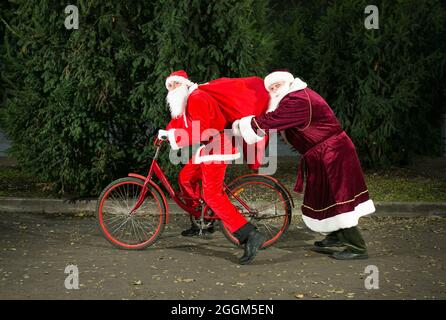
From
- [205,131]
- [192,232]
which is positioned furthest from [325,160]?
[192,232]

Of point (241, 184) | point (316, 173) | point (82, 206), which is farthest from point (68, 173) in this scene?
point (316, 173)

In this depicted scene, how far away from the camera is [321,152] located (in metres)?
7.00

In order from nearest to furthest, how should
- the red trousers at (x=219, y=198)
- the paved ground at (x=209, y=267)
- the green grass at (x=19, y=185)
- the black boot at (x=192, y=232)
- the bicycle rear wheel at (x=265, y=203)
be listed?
the paved ground at (x=209, y=267)
the red trousers at (x=219, y=198)
the bicycle rear wheel at (x=265, y=203)
the black boot at (x=192, y=232)
the green grass at (x=19, y=185)

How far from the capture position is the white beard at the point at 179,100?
7.24m

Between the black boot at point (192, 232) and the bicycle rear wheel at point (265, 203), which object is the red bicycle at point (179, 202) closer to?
the bicycle rear wheel at point (265, 203)

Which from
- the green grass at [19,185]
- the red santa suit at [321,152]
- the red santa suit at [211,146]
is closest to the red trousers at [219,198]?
the red santa suit at [211,146]

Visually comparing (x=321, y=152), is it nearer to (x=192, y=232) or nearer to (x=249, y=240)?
(x=249, y=240)

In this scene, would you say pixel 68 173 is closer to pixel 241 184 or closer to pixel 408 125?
pixel 241 184

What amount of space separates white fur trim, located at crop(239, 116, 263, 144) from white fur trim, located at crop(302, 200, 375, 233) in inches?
38.4

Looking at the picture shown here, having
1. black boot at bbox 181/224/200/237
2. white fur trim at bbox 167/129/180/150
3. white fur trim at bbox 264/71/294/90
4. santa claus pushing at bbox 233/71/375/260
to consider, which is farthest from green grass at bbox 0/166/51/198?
white fur trim at bbox 264/71/294/90

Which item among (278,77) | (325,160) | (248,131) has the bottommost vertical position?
(325,160)

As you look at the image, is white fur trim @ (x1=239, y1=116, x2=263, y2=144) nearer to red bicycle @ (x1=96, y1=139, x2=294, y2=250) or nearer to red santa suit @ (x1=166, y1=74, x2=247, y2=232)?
red santa suit @ (x1=166, y1=74, x2=247, y2=232)

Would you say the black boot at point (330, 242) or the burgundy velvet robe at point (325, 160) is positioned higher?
the burgundy velvet robe at point (325, 160)

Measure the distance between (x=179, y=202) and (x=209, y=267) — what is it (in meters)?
1.02
